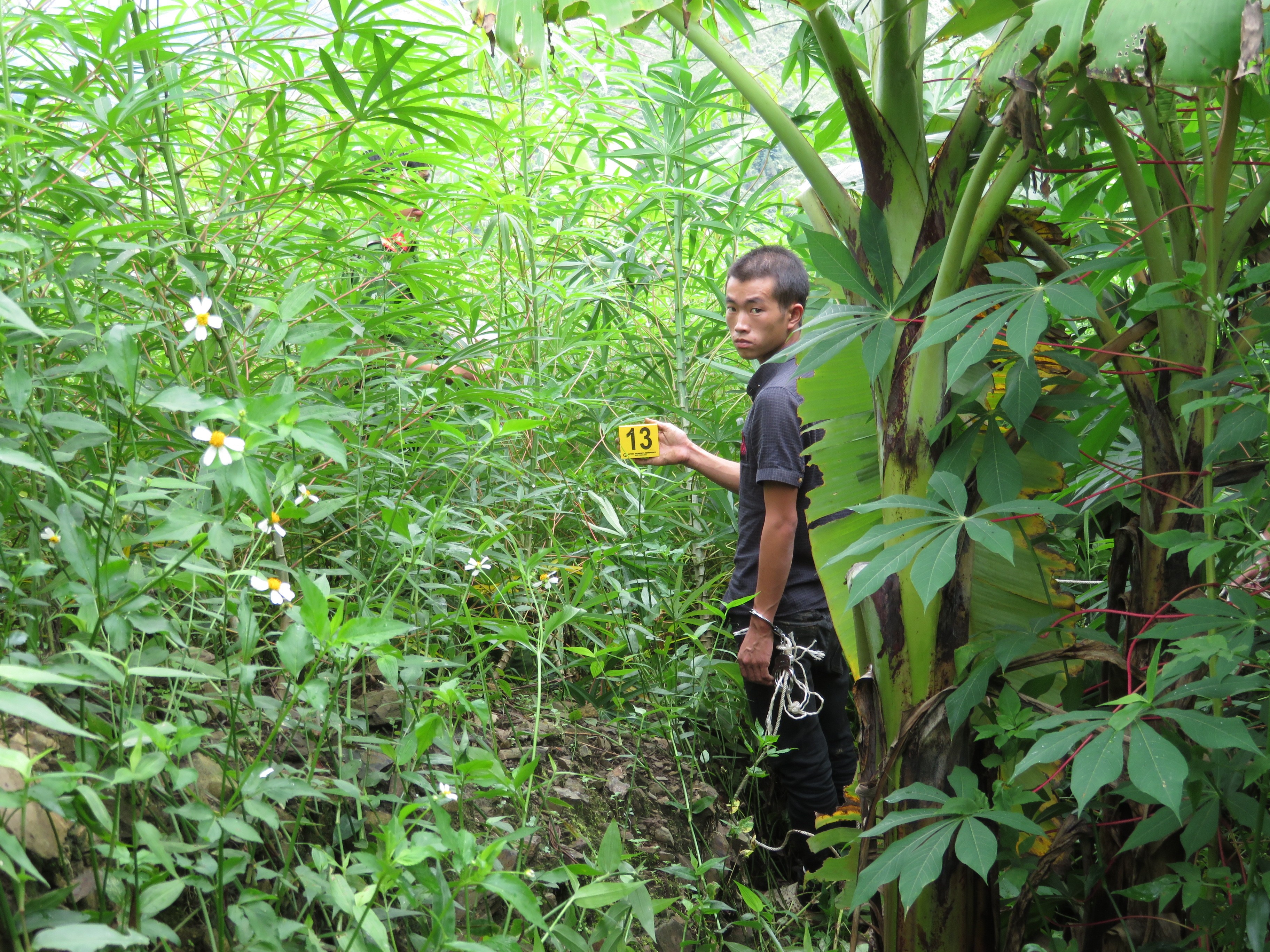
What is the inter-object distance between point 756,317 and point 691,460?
1.47 feet

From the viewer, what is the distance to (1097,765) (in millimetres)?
889

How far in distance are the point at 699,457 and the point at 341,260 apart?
1.09 metres

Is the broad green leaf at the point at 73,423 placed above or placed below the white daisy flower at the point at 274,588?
above

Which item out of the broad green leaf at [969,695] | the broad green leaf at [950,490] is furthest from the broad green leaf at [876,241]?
the broad green leaf at [969,695]

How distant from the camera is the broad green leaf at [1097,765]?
86cm

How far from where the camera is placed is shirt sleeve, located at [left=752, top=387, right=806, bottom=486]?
217 centimetres

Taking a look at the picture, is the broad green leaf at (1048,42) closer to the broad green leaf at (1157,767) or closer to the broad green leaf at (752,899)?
the broad green leaf at (1157,767)

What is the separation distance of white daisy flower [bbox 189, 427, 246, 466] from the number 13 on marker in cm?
126

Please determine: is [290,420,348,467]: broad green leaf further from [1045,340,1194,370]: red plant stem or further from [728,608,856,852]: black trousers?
[728,608,856,852]: black trousers

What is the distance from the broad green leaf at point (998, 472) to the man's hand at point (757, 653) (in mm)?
1128

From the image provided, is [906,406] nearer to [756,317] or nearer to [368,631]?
[368,631]

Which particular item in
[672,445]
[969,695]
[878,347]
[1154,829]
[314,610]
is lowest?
[1154,829]

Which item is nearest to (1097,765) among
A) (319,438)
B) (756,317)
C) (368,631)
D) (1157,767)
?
(1157,767)

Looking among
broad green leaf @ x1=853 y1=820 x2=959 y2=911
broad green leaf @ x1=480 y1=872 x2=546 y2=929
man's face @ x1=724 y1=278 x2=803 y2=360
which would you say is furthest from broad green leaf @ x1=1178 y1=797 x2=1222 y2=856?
man's face @ x1=724 y1=278 x2=803 y2=360
